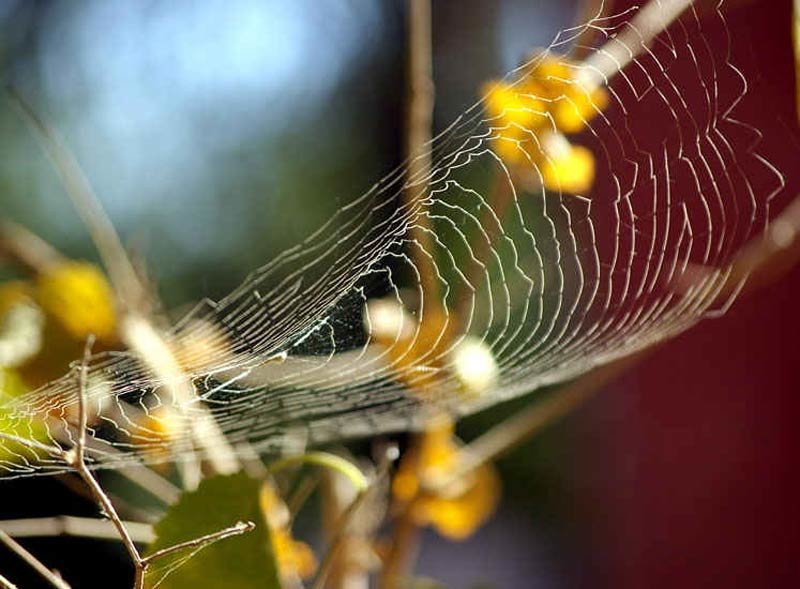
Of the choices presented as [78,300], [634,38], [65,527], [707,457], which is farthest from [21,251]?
[707,457]

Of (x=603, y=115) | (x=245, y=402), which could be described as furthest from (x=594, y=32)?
(x=245, y=402)

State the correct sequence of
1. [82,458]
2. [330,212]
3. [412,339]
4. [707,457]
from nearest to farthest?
[82,458] < [412,339] < [330,212] < [707,457]

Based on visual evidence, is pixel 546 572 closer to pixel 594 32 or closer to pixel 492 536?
pixel 492 536

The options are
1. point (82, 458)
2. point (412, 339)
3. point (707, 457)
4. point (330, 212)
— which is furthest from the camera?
point (707, 457)

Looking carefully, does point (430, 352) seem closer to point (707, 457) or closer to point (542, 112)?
point (542, 112)

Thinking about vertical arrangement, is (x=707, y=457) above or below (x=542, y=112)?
above

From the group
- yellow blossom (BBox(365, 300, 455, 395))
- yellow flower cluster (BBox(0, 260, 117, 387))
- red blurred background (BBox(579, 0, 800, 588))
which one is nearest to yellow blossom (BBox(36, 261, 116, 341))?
yellow flower cluster (BBox(0, 260, 117, 387))

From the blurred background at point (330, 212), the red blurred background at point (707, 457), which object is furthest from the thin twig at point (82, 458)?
the red blurred background at point (707, 457)

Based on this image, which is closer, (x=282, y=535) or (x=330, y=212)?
(x=282, y=535)
